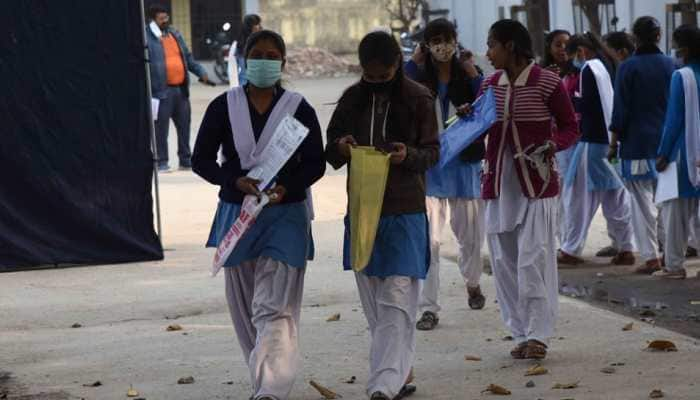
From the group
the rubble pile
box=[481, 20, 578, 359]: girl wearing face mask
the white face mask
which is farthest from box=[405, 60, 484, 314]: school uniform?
the rubble pile

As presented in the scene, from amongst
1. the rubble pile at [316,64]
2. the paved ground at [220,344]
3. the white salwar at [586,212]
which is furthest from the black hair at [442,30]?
the rubble pile at [316,64]

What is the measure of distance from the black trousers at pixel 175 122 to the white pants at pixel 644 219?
880cm

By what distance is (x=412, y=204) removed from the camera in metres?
7.45

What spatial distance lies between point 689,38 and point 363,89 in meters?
3.93

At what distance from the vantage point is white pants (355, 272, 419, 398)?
7.33 m

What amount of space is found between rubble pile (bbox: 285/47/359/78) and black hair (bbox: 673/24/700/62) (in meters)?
34.5

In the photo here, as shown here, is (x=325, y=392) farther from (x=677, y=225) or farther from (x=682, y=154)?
(x=677, y=225)

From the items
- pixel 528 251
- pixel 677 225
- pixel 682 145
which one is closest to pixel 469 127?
pixel 528 251

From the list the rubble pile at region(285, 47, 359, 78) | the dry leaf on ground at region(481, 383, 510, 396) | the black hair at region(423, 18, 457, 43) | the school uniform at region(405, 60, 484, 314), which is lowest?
the rubble pile at region(285, 47, 359, 78)

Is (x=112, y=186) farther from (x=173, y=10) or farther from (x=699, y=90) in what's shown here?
(x=173, y=10)

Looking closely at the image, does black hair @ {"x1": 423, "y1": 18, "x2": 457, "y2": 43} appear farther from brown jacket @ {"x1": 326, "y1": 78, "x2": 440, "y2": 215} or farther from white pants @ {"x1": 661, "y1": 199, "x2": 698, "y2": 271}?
white pants @ {"x1": 661, "y1": 199, "x2": 698, "y2": 271}

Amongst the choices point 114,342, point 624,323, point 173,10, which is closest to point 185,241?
point 114,342

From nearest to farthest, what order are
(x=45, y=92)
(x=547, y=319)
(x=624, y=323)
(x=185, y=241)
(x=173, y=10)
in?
(x=547, y=319) < (x=624, y=323) < (x=45, y=92) < (x=185, y=241) < (x=173, y=10)

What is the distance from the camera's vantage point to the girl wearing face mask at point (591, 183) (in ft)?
40.0
